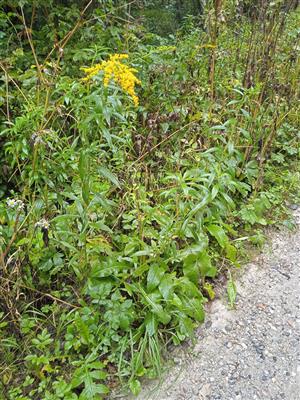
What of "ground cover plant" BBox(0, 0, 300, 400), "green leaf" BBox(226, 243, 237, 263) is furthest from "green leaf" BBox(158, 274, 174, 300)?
"green leaf" BBox(226, 243, 237, 263)

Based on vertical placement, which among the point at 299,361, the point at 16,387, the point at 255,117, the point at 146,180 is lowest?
the point at 16,387

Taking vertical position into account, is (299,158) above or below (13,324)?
above

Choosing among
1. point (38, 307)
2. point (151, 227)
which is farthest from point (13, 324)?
point (151, 227)

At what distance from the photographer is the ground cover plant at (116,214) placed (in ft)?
6.25

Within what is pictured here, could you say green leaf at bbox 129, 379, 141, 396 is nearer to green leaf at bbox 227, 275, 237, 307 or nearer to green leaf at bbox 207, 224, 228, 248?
green leaf at bbox 227, 275, 237, 307

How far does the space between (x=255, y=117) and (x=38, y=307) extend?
220cm

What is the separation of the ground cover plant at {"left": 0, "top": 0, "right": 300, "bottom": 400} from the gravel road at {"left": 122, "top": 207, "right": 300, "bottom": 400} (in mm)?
106

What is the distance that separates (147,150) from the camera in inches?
105

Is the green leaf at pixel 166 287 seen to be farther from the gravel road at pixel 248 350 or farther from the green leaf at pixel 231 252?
the green leaf at pixel 231 252

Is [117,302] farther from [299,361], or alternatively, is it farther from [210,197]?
[299,361]

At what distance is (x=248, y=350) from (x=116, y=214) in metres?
1.08

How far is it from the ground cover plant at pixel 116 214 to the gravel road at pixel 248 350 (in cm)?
11

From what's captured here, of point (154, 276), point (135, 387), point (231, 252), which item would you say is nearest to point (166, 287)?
point (154, 276)

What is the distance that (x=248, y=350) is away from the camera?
2057 millimetres
